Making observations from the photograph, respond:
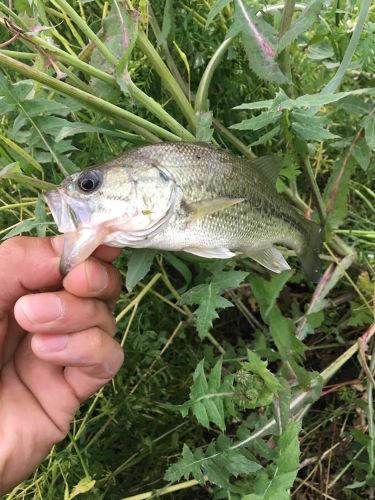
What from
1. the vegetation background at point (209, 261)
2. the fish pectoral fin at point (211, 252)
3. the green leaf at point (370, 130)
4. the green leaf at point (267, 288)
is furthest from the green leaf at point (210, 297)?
the green leaf at point (370, 130)

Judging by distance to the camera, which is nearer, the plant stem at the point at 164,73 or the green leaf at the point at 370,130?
the plant stem at the point at 164,73

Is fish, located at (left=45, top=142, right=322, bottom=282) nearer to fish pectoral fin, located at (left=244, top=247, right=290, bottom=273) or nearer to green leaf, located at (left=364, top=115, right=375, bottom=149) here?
fish pectoral fin, located at (left=244, top=247, right=290, bottom=273)

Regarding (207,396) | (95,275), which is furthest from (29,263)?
(207,396)

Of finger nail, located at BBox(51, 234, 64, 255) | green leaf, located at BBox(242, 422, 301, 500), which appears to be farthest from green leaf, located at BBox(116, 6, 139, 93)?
green leaf, located at BBox(242, 422, 301, 500)

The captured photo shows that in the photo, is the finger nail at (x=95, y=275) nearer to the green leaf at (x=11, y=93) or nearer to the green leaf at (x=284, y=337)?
the green leaf at (x=11, y=93)

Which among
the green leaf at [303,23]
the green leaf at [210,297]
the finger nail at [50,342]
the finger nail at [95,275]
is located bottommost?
the green leaf at [210,297]

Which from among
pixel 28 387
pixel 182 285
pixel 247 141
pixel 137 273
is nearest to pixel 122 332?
pixel 182 285

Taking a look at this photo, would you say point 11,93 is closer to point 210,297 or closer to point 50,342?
point 50,342
